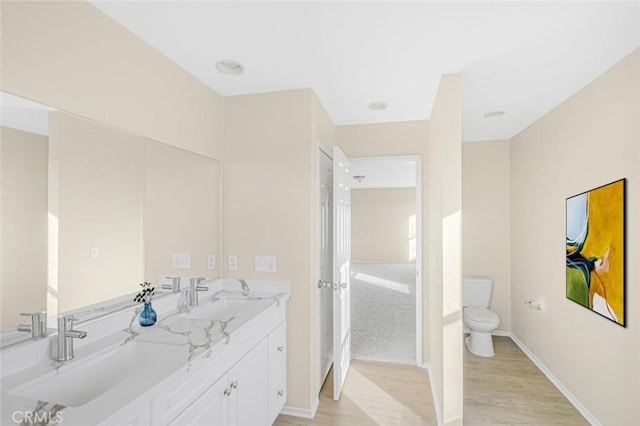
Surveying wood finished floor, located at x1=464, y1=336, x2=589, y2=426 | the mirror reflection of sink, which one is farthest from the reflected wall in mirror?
wood finished floor, located at x1=464, y1=336, x2=589, y2=426

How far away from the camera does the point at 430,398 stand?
2.46m

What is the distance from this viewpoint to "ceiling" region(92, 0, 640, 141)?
142 centimetres

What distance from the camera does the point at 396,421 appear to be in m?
2.19

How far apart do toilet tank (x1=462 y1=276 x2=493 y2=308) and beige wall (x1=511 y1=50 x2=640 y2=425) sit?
318 millimetres

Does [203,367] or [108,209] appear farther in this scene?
[108,209]

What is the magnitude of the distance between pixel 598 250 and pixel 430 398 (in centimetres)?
165

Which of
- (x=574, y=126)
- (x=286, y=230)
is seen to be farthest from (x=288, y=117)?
(x=574, y=126)

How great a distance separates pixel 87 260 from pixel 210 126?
1.23 meters

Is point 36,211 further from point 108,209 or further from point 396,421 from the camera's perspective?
point 396,421

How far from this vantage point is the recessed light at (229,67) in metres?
1.91

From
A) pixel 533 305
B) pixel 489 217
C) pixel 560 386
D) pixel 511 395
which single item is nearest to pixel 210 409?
pixel 511 395

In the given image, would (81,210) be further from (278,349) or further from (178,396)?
(278,349)

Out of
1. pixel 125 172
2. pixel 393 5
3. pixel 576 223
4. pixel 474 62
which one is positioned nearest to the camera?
pixel 393 5

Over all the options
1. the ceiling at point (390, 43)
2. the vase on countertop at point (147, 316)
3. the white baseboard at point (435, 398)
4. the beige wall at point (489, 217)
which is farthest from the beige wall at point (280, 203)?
the beige wall at point (489, 217)
